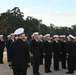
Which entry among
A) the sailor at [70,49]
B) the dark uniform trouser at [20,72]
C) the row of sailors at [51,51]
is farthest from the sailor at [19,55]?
the sailor at [70,49]

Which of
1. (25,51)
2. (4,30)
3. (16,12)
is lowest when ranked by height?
(25,51)

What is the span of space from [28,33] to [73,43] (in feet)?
227

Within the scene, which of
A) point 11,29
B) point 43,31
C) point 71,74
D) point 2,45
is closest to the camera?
point 71,74

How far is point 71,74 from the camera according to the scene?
42.7 feet

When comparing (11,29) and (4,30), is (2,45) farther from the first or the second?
(11,29)

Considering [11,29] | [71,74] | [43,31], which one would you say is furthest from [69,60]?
[43,31]

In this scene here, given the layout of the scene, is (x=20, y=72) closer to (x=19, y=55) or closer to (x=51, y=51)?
(x=19, y=55)

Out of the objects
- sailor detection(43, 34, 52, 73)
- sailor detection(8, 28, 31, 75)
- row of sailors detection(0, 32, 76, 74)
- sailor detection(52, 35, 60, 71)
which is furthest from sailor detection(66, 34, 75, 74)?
sailor detection(8, 28, 31, 75)

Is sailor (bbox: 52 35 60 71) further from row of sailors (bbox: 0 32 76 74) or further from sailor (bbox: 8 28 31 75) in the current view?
sailor (bbox: 8 28 31 75)

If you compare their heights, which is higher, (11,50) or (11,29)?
(11,29)

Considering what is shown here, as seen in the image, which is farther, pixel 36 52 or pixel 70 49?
pixel 70 49

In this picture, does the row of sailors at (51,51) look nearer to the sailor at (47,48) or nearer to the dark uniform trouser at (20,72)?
the sailor at (47,48)

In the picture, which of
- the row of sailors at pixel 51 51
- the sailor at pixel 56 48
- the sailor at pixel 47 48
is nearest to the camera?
the row of sailors at pixel 51 51

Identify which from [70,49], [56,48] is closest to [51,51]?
[56,48]
